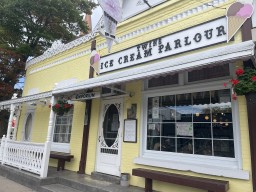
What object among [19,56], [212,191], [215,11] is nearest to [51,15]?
[19,56]

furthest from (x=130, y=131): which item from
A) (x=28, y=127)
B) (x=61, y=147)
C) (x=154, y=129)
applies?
(x=28, y=127)

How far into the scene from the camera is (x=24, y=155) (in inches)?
286

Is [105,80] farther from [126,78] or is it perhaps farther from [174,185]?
[174,185]

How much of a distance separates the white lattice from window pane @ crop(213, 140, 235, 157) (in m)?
4.66

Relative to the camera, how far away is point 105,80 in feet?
18.0

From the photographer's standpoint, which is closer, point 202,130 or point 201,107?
point 202,130

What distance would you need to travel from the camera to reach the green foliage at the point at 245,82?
383 cm

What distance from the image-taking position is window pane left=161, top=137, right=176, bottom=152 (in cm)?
537

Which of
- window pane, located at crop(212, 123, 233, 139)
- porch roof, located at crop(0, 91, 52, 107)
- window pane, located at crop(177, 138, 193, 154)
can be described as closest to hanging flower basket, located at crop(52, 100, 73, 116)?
porch roof, located at crop(0, 91, 52, 107)

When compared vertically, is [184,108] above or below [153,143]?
above

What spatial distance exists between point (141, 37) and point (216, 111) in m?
3.07

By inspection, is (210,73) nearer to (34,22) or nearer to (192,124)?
(192,124)

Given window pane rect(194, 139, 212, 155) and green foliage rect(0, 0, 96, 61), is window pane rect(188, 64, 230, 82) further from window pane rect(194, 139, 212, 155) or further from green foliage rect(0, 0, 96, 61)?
green foliage rect(0, 0, 96, 61)

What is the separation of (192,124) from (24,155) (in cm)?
529
